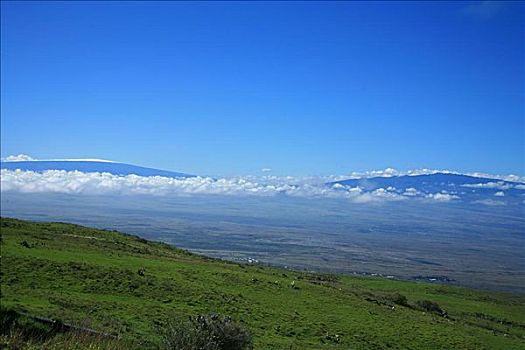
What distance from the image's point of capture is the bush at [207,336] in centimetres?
1282

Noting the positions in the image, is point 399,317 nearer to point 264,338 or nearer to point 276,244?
point 264,338

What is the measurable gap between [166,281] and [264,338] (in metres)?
9.75

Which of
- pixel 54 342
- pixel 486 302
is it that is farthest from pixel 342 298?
pixel 54 342

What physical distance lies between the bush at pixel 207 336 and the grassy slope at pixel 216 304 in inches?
187

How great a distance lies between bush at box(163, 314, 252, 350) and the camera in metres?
12.8

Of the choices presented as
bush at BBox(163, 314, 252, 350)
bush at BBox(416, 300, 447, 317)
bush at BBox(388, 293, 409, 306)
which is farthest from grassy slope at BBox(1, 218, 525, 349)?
bush at BBox(163, 314, 252, 350)

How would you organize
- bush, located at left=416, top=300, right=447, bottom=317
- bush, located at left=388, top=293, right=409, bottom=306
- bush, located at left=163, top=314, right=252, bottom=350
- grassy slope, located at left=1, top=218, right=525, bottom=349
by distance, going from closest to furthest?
bush, located at left=163, top=314, right=252, bottom=350, grassy slope, located at left=1, top=218, right=525, bottom=349, bush, located at left=416, top=300, right=447, bottom=317, bush, located at left=388, top=293, right=409, bottom=306

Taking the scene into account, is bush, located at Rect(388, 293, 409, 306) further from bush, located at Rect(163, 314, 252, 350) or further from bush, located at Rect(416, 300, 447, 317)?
bush, located at Rect(163, 314, 252, 350)

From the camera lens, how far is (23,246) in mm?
34656

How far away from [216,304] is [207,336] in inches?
586

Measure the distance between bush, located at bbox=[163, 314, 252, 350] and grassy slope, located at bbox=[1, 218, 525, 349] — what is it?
4740 millimetres

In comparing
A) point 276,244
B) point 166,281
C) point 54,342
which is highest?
point 54,342

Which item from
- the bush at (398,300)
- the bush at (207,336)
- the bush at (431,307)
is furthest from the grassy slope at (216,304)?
the bush at (207,336)

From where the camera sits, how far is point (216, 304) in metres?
27.8
